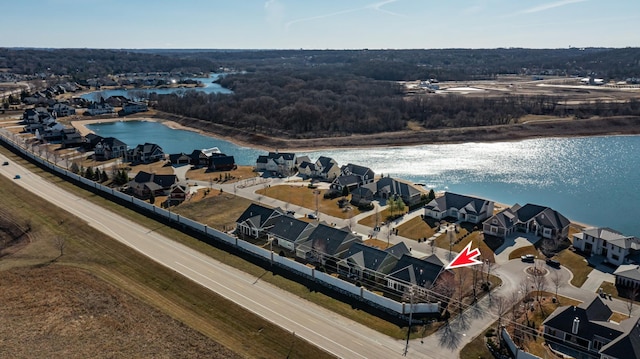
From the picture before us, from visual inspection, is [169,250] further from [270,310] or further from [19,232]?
[19,232]

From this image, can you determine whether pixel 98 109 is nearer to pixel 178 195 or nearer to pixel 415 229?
pixel 178 195

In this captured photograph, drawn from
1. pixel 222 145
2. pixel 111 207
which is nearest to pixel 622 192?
pixel 111 207

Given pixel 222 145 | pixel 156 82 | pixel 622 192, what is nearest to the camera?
pixel 622 192

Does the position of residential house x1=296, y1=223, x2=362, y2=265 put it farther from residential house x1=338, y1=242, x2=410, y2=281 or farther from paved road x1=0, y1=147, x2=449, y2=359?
paved road x1=0, y1=147, x2=449, y2=359

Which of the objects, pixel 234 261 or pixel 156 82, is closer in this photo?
pixel 234 261

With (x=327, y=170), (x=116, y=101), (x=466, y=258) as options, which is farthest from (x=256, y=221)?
(x=116, y=101)

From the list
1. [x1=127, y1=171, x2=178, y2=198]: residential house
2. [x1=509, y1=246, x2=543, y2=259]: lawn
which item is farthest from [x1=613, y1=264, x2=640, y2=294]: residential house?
[x1=127, y1=171, x2=178, y2=198]: residential house

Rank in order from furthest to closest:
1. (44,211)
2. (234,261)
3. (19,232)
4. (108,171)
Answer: (108,171) < (44,211) < (19,232) < (234,261)
